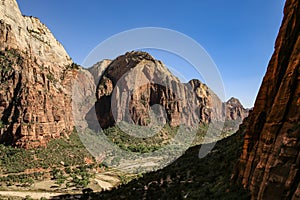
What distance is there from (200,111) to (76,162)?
113493 mm

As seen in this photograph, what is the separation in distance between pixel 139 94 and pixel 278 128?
146 m

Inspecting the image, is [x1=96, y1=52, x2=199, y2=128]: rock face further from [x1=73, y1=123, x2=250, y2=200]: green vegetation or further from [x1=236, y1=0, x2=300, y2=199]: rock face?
[x1=236, y1=0, x2=300, y2=199]: rock face

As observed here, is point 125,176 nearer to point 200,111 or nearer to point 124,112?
point 124,112

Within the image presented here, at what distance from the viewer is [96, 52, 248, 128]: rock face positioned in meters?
160

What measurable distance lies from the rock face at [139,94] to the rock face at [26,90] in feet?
99.9

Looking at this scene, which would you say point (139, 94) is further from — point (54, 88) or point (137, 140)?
point (54, 88)

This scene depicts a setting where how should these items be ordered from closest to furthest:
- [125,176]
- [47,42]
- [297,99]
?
[297,99], [125,176], [47,42]

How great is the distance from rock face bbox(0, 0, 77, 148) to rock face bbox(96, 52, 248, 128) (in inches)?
1199

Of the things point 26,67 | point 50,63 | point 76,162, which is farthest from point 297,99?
point 50,63

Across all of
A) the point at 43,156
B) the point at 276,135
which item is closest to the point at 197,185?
the point at 276,135

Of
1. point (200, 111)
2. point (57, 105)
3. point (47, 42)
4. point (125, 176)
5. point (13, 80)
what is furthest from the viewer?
point (200, 111)

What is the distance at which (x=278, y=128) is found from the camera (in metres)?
18.0

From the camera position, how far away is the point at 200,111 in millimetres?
195250

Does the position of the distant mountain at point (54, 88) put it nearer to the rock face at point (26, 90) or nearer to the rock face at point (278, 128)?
the rock face at point (26, 90)
